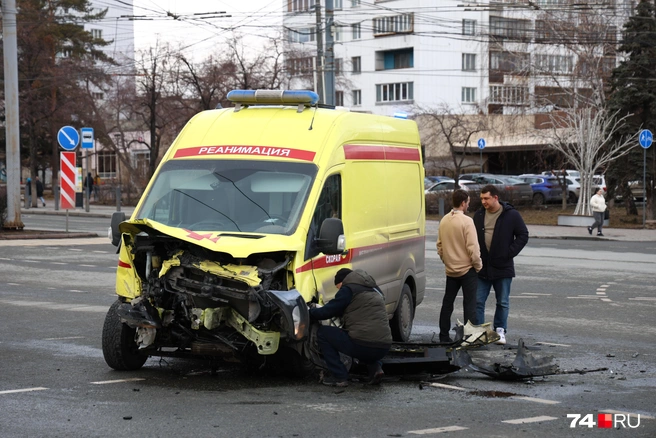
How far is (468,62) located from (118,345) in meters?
70.7

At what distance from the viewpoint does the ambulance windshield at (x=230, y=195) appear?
9461 mm

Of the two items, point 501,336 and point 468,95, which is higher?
point 468,95

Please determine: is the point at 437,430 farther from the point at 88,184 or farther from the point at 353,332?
the point at 88,184

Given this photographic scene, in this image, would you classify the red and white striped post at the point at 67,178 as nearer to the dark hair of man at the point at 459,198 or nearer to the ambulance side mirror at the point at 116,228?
the dark hair of man at the point at 459,198

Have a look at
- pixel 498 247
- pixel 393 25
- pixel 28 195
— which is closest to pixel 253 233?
pixel 498 247

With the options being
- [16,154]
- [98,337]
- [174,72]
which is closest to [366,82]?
[174,72]

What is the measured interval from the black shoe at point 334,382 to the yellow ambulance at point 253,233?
30 cm

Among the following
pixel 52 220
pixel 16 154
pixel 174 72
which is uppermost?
pixel 174 72

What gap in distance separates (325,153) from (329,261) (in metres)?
1.13

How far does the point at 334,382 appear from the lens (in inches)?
350

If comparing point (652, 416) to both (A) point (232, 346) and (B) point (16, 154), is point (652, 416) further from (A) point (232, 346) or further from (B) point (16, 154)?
(B) point (16, 154)

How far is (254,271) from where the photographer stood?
863 cm

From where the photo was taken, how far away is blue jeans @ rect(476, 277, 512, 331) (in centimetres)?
1154

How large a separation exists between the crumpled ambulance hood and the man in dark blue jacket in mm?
3271
